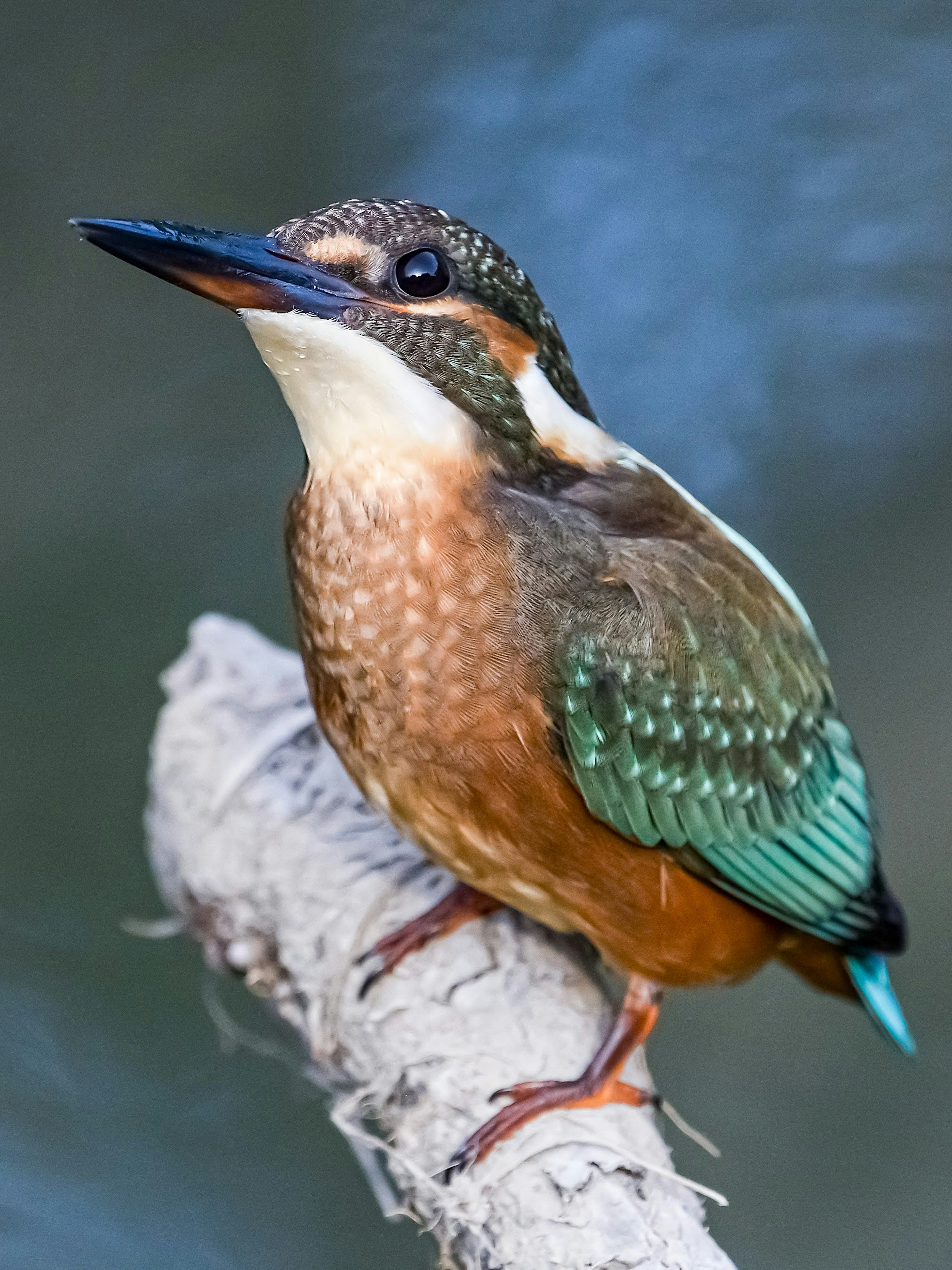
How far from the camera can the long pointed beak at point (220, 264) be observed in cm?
109

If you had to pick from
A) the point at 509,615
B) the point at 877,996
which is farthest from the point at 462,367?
the point at 877,996

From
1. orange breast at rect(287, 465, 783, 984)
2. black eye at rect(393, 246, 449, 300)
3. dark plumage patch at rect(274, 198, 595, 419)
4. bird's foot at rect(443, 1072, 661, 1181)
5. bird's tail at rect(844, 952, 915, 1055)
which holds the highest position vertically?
dark plumage patch at rect(274, 198, 595, 419)

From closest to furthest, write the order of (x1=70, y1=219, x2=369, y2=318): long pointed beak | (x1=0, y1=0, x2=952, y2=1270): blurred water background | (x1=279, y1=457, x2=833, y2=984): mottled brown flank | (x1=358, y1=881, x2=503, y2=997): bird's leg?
1. (x1=70, y1=219, x2=369, y2=318): long pointed beak
2. (x1=279, y1=457, x2=833, y2=984): mottled brown flank
3. (x1=358, y1=881, x2=503, y2=997): bird's leg
4. (x1=0, y1=0, x2=952, y2=1270): blurred water background

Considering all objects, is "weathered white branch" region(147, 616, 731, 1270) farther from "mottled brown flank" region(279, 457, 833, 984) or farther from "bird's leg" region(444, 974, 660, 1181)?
"mottled brown flank" region(279, 457, 833, 984)

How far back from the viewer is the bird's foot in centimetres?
133

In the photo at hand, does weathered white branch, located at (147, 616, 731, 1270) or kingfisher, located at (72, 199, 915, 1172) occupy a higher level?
kingfisher, located at (72, 199, 915, 1172)

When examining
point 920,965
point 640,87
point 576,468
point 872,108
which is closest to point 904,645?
point 920,965

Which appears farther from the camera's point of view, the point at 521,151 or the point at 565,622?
the point at 521,151

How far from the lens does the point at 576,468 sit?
1.31 meters

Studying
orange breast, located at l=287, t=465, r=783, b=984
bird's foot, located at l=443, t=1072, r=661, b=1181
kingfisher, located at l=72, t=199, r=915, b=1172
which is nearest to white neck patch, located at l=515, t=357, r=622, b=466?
kingfisher, located at l=72, t=199, r=915, b=1172

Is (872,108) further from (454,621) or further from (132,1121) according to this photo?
(132,1121)

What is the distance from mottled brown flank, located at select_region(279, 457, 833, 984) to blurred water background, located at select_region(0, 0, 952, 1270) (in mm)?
902

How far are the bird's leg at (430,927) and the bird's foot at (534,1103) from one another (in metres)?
0.22

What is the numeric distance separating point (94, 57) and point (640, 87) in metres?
0.91
